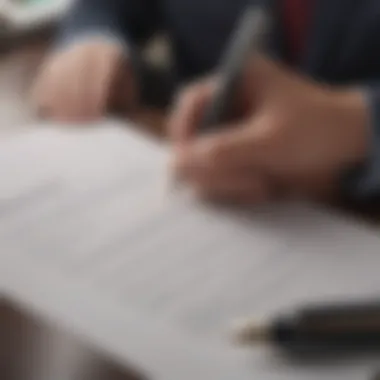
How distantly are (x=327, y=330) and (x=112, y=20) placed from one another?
554 millimetres

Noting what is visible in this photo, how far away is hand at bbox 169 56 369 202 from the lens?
83 centimetres

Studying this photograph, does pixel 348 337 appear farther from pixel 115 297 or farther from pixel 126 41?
pixel 126 41

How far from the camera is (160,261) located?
29.3 inches

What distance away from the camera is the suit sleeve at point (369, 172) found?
2.80ft

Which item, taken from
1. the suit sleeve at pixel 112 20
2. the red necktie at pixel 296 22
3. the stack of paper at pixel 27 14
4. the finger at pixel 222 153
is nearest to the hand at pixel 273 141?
the finger at pixel 222 153

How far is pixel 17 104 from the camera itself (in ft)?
3.38

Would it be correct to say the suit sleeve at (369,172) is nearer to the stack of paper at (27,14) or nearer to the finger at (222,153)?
the finger at (222,153)

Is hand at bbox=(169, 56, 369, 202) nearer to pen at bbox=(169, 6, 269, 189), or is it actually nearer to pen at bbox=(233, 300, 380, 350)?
pen at bbox=(169, 6, 269, 189)

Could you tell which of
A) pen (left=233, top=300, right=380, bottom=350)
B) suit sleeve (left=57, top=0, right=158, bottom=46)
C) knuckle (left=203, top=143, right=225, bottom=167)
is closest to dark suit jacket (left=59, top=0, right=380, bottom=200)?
suit sleeve (left=57, top=0, right=158, bottom=46)

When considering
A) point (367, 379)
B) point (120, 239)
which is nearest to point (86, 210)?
point (120, 239)

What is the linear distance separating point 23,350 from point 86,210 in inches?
6.4

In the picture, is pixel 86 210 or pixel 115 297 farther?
pixel 86 210

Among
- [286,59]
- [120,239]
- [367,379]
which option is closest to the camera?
[367,379]

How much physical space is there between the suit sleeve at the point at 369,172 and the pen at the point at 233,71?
109mm
